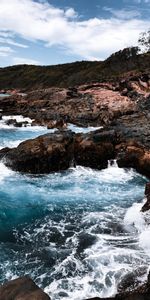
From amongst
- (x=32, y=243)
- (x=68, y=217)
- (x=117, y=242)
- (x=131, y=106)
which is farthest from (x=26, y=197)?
(x=131, y=106)

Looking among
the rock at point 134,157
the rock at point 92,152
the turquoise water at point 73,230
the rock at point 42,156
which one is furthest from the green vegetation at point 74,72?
the turquoise water at point 73,230

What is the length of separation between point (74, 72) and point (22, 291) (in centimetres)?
12304

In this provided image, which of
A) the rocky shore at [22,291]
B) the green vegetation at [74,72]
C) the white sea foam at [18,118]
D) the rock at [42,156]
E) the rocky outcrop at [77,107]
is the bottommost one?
the rocky shore at [22,291]

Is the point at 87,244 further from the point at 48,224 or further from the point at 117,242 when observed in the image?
the point at 48,224

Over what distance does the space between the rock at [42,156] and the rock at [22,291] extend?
15.3 m

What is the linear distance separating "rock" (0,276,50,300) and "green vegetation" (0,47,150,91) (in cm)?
9043

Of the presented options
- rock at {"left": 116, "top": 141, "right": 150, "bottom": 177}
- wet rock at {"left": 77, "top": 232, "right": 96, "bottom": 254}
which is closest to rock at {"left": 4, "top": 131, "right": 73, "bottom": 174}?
rock at {"left": 116, "top": 141, "right": 150, "bottom": 177}

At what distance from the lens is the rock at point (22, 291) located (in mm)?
7246

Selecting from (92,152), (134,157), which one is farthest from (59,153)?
(134,157)

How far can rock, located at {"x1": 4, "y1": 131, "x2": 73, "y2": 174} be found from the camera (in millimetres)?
23000

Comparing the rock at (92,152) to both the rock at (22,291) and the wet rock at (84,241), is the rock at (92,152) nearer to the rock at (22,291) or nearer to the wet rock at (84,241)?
the wet rock at (84,241)

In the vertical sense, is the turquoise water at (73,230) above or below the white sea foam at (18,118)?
below

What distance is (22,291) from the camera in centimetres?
747

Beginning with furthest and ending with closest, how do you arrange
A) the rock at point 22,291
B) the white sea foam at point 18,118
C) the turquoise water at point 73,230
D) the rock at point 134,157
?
1. the white sea foam at point 18,118
2. the rock at point 134,157
3. the turquoise water at point 73,230
4. the rock at point 22,291
